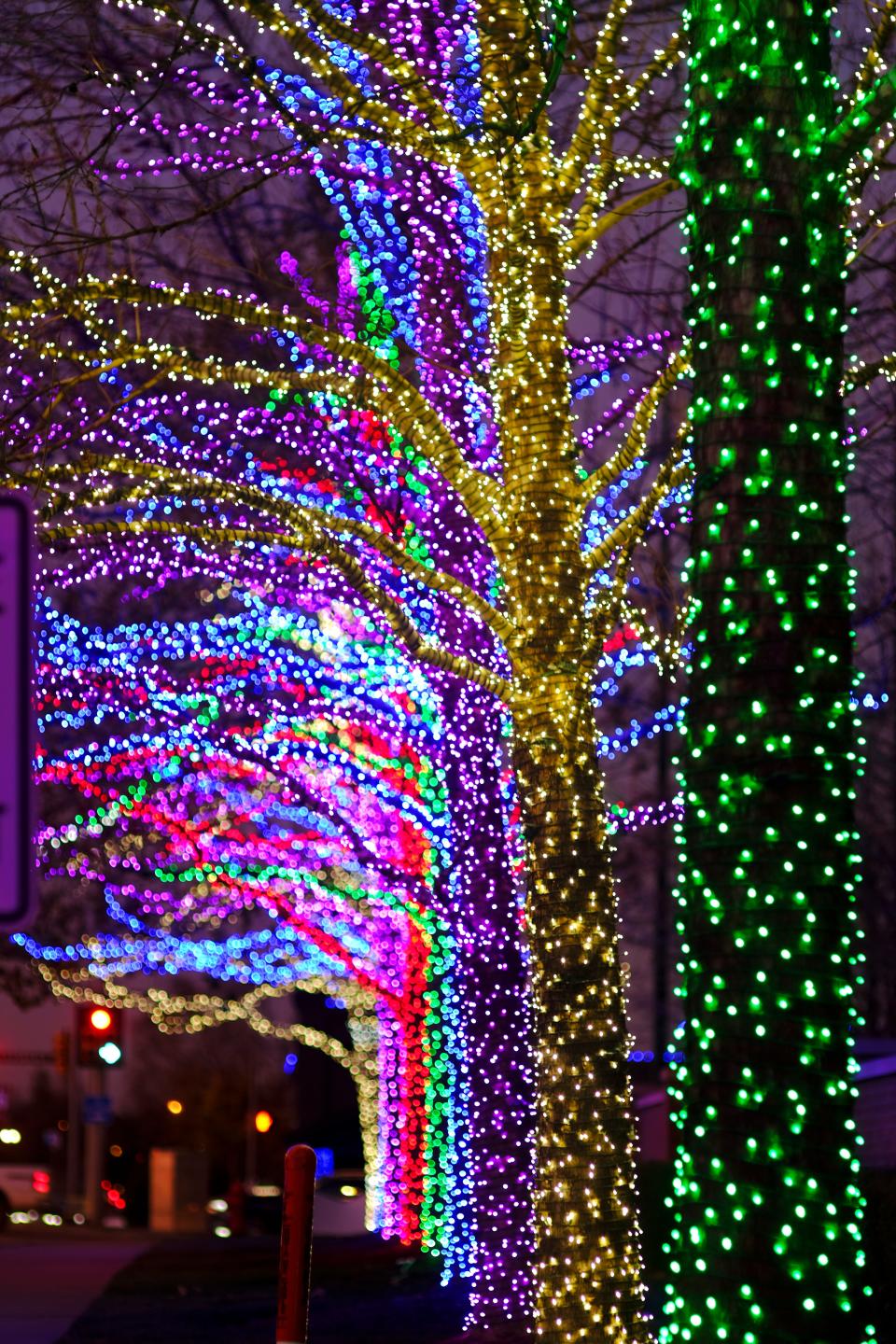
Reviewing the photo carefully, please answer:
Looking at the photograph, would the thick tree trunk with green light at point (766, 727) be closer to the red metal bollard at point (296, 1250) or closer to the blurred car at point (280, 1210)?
the red metal bollard at point (296, 1250)

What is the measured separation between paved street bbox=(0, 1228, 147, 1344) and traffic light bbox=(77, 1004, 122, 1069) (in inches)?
90.7

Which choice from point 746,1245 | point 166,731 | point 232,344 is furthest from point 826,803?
point 166,731

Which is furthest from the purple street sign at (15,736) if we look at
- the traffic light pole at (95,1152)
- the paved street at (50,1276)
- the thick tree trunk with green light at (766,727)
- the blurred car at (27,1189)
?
the blurred car at (27,1189)

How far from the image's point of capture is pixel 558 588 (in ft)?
34.7

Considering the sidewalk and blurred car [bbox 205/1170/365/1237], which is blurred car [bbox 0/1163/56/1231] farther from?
the sidewalk

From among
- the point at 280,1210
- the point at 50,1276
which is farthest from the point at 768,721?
the point at 280,1210

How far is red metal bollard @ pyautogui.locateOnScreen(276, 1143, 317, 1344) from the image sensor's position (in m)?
5.53

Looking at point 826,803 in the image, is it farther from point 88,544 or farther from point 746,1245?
point 88,544

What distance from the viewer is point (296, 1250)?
5531 mm

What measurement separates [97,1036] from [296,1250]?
22967 millimetres

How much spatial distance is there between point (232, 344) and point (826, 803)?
477 inches

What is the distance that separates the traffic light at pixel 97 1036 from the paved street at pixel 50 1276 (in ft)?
7.56

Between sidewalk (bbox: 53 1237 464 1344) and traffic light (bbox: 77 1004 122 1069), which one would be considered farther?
traffic light (bbox: 77 1004 122 1069)

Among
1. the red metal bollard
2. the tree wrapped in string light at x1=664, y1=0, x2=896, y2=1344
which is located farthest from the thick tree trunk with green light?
the red metal bollard
